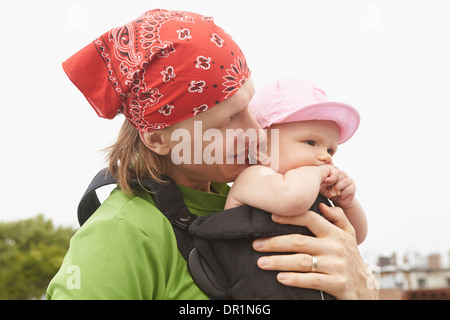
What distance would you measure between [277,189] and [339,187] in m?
0.30

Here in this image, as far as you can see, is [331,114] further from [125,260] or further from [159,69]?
[125,260]

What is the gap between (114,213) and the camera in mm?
1332

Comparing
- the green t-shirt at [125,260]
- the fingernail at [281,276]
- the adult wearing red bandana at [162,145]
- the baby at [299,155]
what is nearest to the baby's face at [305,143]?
the baby at [299,155]

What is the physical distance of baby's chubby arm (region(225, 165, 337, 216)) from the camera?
4.47 ft

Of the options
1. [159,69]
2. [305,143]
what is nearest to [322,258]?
[305,143]

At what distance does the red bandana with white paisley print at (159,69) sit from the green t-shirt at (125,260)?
12.4 inches

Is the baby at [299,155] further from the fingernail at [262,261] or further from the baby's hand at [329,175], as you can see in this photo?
the fingernail at [262,261]

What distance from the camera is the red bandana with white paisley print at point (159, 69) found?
1.40 m

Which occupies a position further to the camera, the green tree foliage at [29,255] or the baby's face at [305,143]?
the green tree foliage at [29,255]

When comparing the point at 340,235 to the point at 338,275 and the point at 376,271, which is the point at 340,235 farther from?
the point at 376,271

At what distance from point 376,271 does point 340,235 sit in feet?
1.29

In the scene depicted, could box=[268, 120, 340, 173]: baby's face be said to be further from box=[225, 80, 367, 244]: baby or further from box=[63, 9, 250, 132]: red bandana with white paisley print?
box=[63, 9, 250, 132]: red bandana with white paisley print

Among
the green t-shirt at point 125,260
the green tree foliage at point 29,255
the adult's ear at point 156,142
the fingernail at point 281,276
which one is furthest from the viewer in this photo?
the green tree foliage at point 29,255
